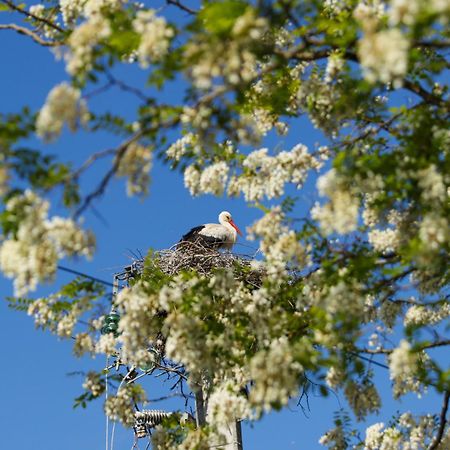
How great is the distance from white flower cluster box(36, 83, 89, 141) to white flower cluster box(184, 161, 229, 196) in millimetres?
2268

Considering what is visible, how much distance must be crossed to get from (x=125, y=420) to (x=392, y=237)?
3.35m

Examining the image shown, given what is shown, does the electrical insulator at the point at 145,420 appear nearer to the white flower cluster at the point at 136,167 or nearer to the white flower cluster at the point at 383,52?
the white flower cluster at the point at 136,167

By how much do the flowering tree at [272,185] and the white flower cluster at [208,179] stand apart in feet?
0.07

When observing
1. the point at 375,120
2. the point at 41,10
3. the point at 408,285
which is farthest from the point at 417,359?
the point at 41,10

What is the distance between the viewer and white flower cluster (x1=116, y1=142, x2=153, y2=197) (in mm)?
6781

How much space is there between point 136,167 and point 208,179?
1700 millimetres

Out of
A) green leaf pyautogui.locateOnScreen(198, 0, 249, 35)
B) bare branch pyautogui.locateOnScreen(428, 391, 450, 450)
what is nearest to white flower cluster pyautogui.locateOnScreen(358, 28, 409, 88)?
green leaf pyautogui.locateOnScreen(198, 0, 249, 35)

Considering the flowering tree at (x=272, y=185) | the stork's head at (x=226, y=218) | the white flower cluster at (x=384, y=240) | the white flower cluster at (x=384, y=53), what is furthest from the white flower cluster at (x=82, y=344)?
the stork's head at (x=226, y=218)

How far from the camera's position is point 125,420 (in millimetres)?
9172

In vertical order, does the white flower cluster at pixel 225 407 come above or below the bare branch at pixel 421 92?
below

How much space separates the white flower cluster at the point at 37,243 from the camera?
21.5ft

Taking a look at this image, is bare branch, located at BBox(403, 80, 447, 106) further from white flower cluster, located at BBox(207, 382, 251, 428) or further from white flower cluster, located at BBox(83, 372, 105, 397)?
white flower cluster, located at BBox(83, 372, 105, 397)

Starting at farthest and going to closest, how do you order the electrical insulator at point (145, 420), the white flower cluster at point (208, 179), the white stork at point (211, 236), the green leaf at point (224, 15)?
the white stork at point (211, 236) < the electrical insulator at point (145, 420) < the white flower cluster at point (208, 179) < the green leaf at point (224, 15)

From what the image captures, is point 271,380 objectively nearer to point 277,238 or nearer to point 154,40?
point 277,238
